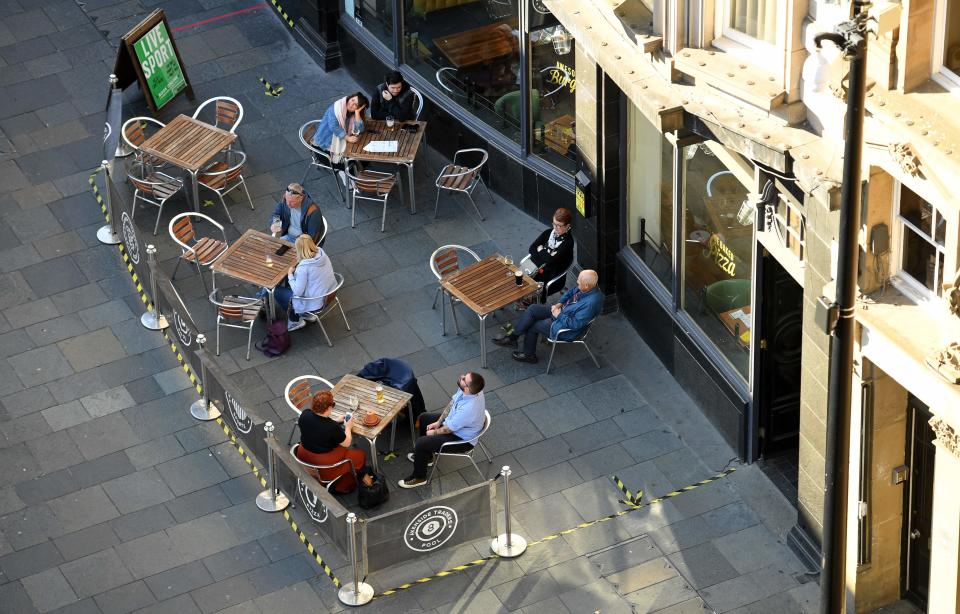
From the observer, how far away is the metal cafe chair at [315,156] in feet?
77.2

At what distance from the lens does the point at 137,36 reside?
80.9 ft

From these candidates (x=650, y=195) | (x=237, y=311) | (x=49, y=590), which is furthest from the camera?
(x=237, y=311)

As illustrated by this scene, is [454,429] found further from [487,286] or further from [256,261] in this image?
[256,261]

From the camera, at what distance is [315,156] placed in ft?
78.1

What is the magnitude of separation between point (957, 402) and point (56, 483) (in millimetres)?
10451

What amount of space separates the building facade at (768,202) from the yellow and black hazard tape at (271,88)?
11.6 ft

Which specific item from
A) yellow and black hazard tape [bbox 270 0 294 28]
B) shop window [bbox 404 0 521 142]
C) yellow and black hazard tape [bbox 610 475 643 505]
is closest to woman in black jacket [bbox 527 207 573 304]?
shop window [bbox 404 0 521 142]

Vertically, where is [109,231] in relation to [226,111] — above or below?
below

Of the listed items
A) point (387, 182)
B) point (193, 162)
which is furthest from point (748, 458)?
point (193, 162)

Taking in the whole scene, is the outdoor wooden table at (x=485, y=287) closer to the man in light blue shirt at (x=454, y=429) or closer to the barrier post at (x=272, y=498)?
the man in light blue shirt at (x=454, y=429)

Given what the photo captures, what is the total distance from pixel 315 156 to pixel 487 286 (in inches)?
172

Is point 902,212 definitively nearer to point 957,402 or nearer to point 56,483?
point 957,402

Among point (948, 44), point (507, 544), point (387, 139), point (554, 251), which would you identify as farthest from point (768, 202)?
point (387, 139)

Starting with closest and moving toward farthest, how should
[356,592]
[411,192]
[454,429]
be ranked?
[356,592]
[454,429]
[411,192]
